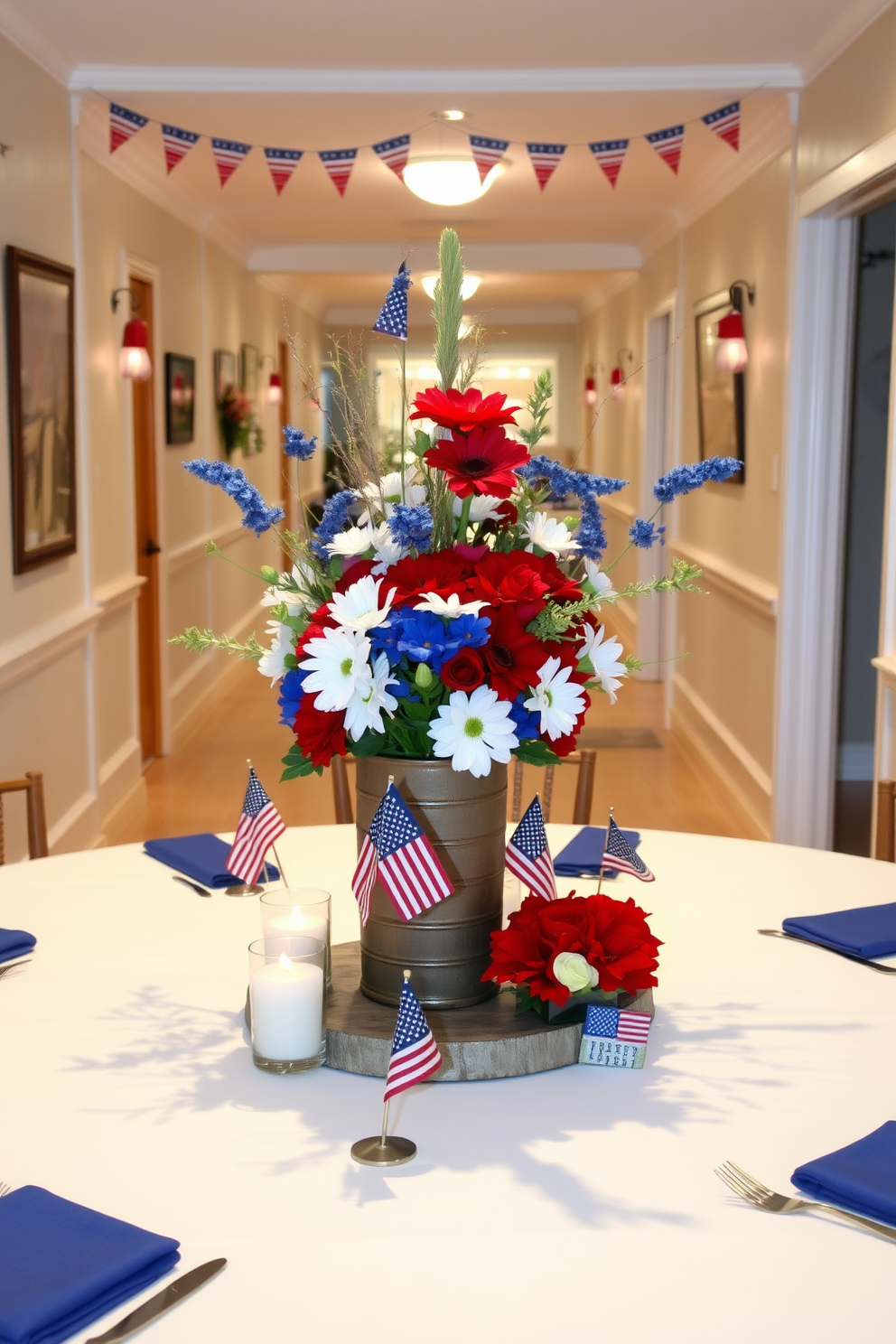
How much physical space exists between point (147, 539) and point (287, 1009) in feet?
15.9

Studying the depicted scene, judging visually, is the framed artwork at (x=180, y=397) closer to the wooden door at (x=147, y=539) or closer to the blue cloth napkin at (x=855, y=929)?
the wooden door at (x=147, y=539)

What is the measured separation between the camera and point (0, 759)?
3650 mm

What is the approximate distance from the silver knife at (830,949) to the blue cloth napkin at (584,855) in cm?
30

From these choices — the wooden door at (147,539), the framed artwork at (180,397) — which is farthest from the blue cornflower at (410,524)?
the framed artwork at (180,397)

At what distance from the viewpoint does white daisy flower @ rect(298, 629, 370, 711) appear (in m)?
1.31

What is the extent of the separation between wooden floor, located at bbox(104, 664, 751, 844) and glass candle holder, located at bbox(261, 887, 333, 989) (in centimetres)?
293

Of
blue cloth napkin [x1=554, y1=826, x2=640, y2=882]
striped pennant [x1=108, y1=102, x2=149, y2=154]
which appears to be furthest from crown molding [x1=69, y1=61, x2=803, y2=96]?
blue cloth napkin [x1=554, y1=826, x2=640, y2=882]

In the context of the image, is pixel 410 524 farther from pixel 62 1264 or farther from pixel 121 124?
pixel 121 124

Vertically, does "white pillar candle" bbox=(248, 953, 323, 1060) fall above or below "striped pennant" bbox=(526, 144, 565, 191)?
below

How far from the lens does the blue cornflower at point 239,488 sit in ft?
4.49

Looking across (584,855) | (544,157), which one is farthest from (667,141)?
(584,855)

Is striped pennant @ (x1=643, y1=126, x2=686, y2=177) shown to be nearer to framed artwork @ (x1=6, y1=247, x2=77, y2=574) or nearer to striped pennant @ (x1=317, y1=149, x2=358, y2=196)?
striped pennant @ (x1=317, y1=149, x2=358, y2=196)

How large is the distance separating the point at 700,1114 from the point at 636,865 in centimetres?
41

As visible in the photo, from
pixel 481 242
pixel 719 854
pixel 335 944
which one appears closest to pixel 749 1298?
pixel 335 944
